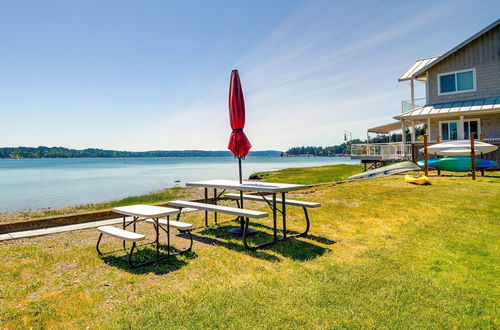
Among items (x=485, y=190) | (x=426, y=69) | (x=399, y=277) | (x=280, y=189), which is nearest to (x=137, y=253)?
(x=280, y=189)

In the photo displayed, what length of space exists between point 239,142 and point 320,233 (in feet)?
8.53

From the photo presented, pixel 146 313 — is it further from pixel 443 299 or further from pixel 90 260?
pixel 443 299

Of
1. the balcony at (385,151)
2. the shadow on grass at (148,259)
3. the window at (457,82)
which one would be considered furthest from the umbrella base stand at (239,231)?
the window at (457,82)

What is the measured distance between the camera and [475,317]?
323 centimetres

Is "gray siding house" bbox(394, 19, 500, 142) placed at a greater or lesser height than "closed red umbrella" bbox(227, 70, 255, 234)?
greater

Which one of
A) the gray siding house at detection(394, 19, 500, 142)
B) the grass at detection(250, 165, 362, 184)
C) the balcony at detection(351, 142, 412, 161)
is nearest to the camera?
the gray siding house at detection(394, 19, 500, 142)

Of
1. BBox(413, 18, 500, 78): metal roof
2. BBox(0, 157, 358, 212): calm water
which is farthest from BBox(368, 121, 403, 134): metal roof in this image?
BBox(0, 157, 358, 212): calm water

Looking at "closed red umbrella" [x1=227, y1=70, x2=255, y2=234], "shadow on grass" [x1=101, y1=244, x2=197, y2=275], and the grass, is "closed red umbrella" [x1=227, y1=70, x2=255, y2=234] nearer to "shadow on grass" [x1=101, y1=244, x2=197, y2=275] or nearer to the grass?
"shadow on grass" [x1=101, y1=244, x2=197, y2=275]

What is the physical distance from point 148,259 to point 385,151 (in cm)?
2036

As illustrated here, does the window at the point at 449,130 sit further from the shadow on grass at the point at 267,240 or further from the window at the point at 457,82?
the shadow on grass at the point at 267,240

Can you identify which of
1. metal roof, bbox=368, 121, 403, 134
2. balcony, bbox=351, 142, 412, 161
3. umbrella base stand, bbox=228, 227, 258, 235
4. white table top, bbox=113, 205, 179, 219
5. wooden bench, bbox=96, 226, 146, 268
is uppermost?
metal roof, bbox=368, 121, 403, 134

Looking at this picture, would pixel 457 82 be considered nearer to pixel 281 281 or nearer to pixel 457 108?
pixel 457 108

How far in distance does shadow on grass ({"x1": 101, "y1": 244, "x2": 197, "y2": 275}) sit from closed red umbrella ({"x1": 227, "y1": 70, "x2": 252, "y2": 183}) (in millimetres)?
2389

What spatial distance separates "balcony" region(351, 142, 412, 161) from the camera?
70.4 ft
